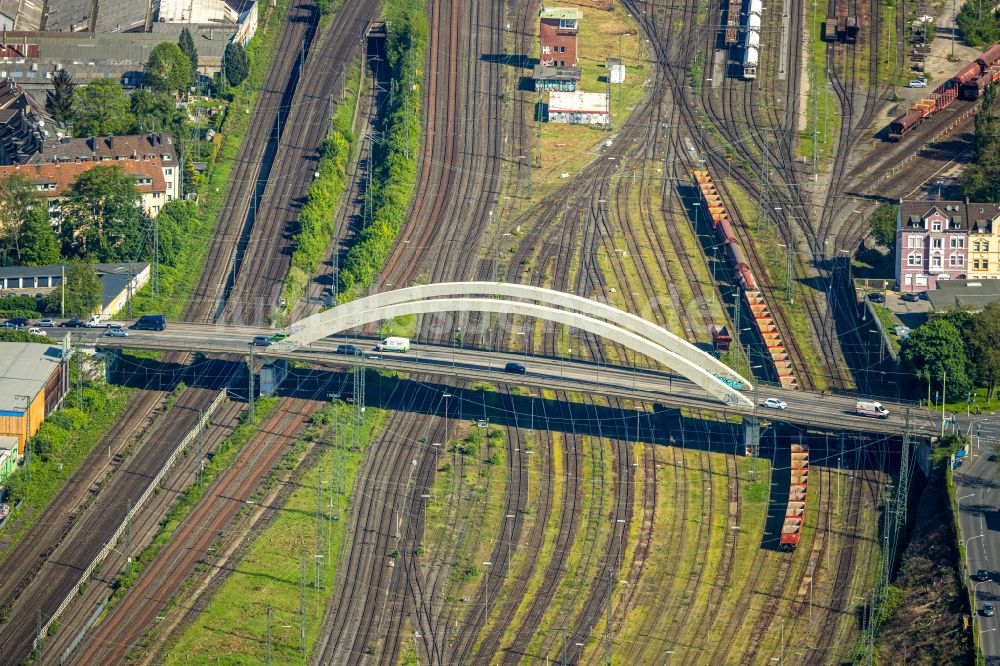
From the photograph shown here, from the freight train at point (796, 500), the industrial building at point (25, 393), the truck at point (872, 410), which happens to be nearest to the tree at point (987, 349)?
the truck at point (872, 410)

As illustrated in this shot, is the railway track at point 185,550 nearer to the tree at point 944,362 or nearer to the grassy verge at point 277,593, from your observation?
the grassy verge at point 277,593

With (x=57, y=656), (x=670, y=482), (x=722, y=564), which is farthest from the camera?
(x=670, y=482)

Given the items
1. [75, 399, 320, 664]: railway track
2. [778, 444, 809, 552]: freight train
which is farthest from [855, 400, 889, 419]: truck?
[75, 399, 320, 664]: railway track

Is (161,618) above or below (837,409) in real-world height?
below

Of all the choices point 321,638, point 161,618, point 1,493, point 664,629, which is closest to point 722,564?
point 664,629

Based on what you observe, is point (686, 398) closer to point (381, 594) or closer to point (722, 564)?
point (722, 564)

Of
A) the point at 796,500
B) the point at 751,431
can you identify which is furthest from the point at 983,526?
the point at 751,431

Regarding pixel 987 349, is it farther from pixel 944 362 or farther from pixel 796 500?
pixel 796 500
